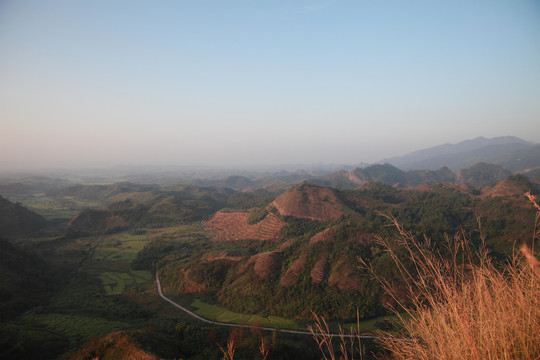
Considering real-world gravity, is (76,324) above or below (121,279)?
above

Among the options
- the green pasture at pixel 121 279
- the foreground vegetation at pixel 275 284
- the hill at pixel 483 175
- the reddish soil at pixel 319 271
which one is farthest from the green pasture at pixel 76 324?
the hill at pixel 483 175

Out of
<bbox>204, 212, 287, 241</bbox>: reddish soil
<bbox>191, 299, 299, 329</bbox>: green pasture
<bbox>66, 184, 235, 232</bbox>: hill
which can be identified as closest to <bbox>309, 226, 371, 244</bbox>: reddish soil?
<bbox>191, 299, 299, 329</bbox>: green pasture

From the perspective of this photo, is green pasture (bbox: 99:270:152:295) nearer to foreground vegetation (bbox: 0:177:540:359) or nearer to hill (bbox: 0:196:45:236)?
foreground vegetation (bbox: 0:177:540:359)

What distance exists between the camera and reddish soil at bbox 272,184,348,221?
207 ft

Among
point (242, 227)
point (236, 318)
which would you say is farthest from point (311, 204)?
point (236, 318)

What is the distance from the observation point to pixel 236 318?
101 ft

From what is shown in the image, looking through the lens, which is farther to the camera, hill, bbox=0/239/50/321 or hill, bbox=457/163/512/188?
hill, bbox=457/163/512/188

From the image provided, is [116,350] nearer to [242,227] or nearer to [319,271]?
[319,271]

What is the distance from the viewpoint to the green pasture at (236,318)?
29.1 m

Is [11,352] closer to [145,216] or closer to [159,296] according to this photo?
[159,296]

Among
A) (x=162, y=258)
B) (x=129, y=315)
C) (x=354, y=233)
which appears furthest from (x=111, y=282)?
→ (x=354, y=233)

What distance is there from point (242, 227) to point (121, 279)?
31753 mm

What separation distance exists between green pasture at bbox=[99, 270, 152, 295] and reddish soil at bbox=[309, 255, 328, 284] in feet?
95.5

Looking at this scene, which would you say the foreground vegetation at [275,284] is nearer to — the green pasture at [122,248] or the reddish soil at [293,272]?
the reddish soil at [293,272]
